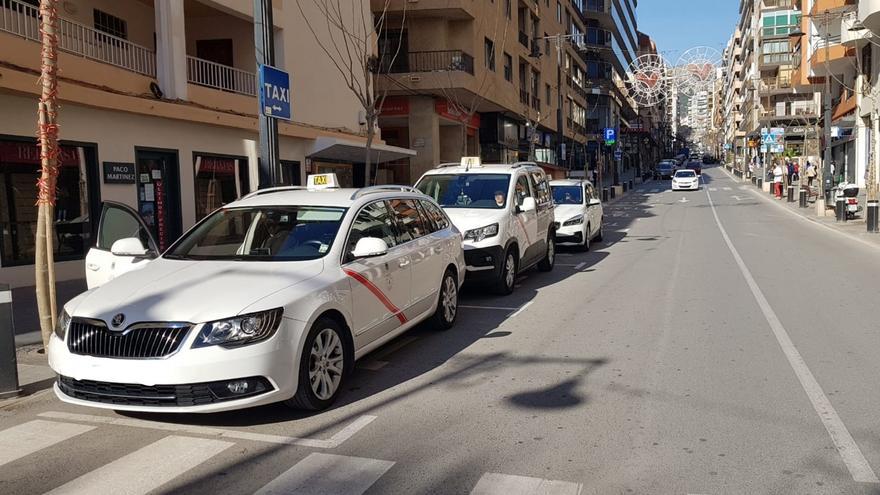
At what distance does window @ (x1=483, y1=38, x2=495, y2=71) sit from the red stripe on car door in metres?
25.8

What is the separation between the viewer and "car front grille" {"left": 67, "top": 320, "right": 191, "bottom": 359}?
4.93 metres

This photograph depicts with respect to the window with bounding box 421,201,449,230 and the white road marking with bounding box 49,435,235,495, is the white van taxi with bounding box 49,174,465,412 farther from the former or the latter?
the window with bounding box 421,201,449,230

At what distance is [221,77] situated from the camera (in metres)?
18.3

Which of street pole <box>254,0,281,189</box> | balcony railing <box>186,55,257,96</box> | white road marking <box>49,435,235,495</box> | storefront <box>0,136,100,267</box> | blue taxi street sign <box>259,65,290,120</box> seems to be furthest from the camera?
balcony railing <box>186,55,257,96</box>

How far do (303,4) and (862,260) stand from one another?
1500cm

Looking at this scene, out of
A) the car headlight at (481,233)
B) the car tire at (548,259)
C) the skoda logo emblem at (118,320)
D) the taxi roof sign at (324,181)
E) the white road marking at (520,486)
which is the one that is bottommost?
the white road marking at (520,486)

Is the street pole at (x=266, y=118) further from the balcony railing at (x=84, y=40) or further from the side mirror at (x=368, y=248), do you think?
the side mirror at (x=368, y=248)

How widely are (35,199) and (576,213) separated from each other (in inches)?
446

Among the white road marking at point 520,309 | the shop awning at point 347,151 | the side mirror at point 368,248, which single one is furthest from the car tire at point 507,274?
the shop awning at point 347,151

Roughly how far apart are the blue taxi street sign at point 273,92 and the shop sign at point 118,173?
201 inches

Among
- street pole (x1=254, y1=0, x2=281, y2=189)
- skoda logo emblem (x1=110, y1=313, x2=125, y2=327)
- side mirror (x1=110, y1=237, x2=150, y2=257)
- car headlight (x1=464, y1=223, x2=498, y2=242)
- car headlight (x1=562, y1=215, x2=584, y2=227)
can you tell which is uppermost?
street pole (x1=254, y1=0, x2=281, y2=189)

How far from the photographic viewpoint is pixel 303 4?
20.3 meters

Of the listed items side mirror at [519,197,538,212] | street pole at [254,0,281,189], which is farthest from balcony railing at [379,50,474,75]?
street pole at [254,0,281,189]

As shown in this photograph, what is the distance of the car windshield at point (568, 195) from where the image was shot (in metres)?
18.5
